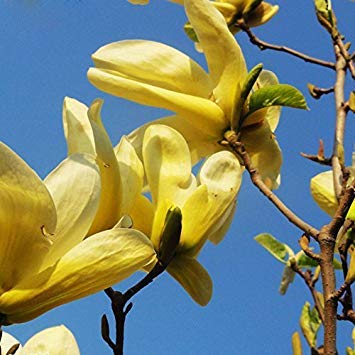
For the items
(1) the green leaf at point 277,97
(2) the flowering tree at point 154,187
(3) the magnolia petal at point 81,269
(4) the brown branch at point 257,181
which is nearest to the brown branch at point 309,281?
(2) the flowering tree at point 154,187

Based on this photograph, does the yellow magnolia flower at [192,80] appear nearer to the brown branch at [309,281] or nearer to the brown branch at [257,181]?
the brown branch at [257,181]

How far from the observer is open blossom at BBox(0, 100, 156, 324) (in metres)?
0.59

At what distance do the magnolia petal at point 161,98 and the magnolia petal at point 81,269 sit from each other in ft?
1.17

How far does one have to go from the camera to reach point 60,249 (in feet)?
2.02

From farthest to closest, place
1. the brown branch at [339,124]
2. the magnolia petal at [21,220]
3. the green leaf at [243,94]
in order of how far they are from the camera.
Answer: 1. the brown branch at [339,124]
2. the green leaf at [243,94]
3. the magnolia petal at [21,220]

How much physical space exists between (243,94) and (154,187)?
8.3 inches

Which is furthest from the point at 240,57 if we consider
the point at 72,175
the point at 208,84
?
the point at 72,175

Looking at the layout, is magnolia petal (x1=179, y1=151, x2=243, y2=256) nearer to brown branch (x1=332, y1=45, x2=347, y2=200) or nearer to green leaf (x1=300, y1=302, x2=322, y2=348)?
brown branch (x1=332, y1=45, x2=347, y2=200)

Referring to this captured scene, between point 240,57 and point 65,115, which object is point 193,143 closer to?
point 240,57

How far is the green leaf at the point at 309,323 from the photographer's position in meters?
1.39

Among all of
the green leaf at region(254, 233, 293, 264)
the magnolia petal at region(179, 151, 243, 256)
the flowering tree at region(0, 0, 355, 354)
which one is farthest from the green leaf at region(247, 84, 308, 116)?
the green leaf at region(254, 233, 293, 264)

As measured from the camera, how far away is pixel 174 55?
3.18ft

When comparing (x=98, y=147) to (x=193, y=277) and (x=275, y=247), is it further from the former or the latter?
(x=275, y=247)

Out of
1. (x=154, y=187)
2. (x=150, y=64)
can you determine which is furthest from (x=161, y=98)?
(x=154, y=187)
